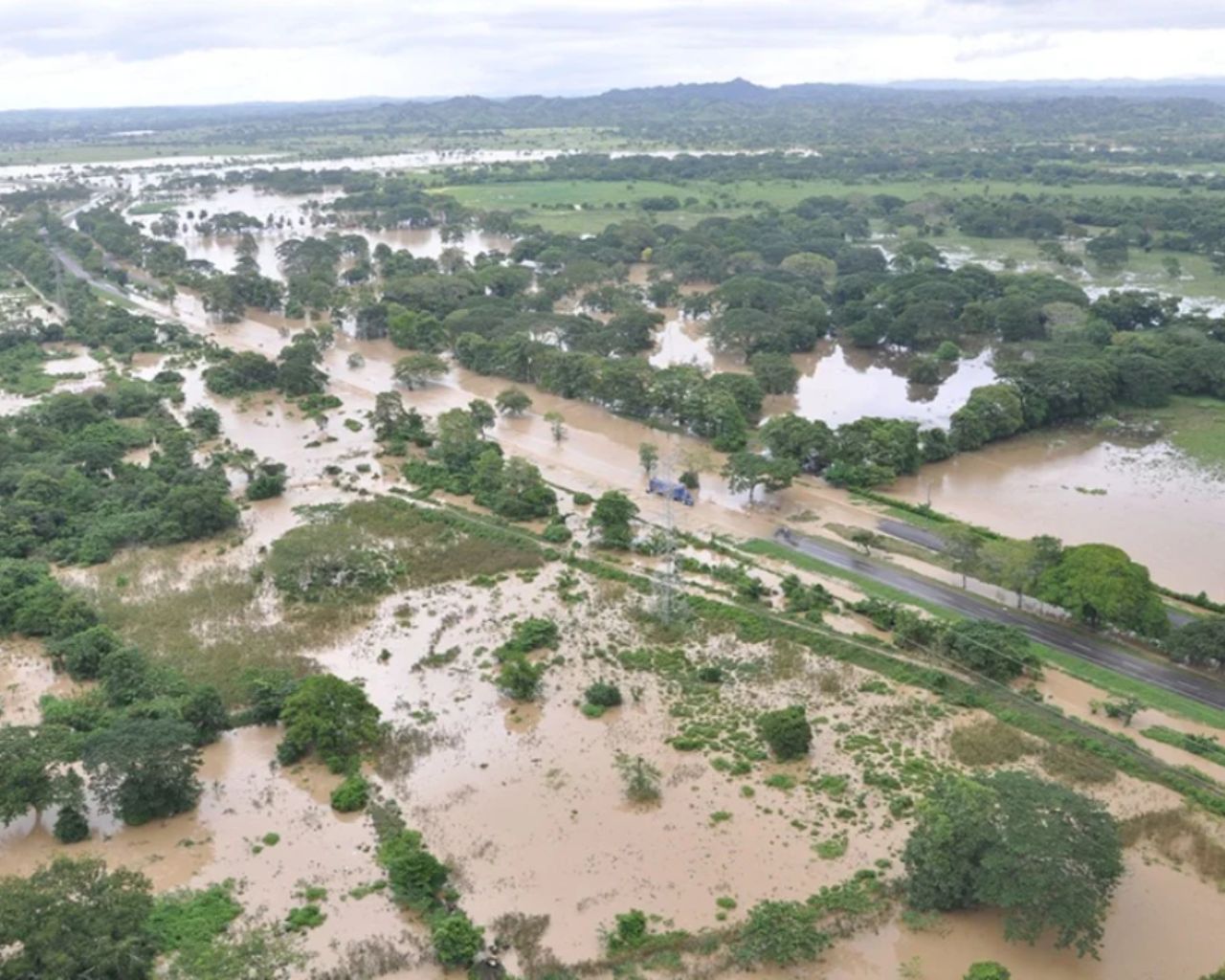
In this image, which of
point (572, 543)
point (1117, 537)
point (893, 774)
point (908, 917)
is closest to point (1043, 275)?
point (1117, 537)

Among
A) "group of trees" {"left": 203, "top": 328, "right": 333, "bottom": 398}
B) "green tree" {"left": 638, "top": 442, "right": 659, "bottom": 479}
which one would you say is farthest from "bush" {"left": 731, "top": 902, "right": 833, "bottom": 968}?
"group of trees" {"left": 203, "top": 328, "right": 333, "bottom": 398}

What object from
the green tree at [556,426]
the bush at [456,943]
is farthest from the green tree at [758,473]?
the bush at [456,943]

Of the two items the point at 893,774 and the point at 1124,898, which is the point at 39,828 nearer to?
the point at 893,774

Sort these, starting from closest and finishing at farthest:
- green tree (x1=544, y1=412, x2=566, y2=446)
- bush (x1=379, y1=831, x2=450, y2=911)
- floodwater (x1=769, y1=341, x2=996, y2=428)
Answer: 1. bush (x1=379, y1=831, x2=450, y2=911)
2. green tree (x1=544, y1=412, x2=566, y2=446)
3. floodwater (x1=769, y1=341, x2=996, y2=428)

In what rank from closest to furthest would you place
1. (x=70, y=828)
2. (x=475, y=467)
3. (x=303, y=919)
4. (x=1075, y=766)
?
(x=303, y=919) < (x=70, y=828) < (x=1075, y=766) < (x=475, y=467)

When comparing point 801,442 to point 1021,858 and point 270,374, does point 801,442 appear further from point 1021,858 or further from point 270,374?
point 270,374

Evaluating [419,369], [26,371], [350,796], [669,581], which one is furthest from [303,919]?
[26,371]

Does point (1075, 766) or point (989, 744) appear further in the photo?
point (989, 744)

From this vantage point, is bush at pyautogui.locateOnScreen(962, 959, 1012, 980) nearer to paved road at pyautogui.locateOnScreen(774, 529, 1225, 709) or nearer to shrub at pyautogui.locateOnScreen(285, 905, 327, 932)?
shrub at pyautogui.locateOnScreen(285, 905, 327, 932)
